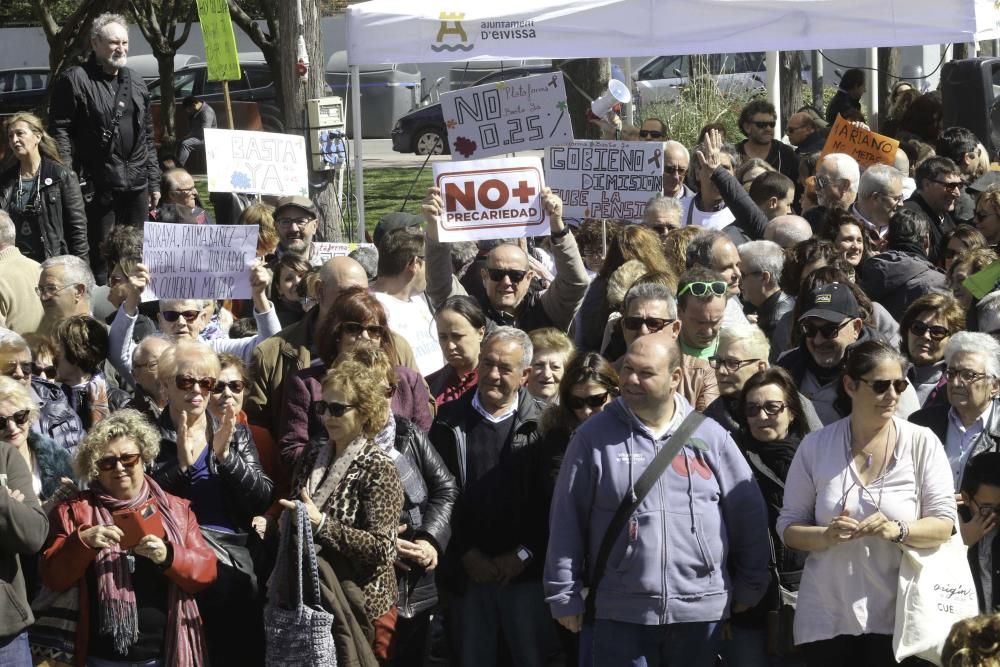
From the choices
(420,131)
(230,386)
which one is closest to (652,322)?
(230,386)

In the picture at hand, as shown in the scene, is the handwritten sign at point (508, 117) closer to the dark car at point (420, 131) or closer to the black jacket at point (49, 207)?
the black jacket at point (49, 207)

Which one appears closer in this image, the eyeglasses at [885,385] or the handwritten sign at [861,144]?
the eyeglasses at [885,385]

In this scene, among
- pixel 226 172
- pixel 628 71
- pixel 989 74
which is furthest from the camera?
pixel 628 71

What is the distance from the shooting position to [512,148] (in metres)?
9.09

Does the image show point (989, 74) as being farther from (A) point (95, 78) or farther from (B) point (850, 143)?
(A) point (95, 78)

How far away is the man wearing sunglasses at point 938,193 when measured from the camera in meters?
9.22

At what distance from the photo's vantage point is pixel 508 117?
904cm

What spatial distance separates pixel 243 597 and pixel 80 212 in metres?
4.87

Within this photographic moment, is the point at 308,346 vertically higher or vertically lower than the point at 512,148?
lower

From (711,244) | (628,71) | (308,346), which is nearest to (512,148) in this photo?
(711,244)

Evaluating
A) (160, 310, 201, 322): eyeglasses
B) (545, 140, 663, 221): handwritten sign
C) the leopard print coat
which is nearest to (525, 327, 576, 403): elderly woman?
the leopard print coat

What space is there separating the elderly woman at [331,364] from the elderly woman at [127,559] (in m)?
0.66

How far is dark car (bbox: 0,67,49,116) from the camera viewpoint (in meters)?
25.3

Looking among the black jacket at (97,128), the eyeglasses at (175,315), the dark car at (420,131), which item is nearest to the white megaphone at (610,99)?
the black jacket at (97,128)
